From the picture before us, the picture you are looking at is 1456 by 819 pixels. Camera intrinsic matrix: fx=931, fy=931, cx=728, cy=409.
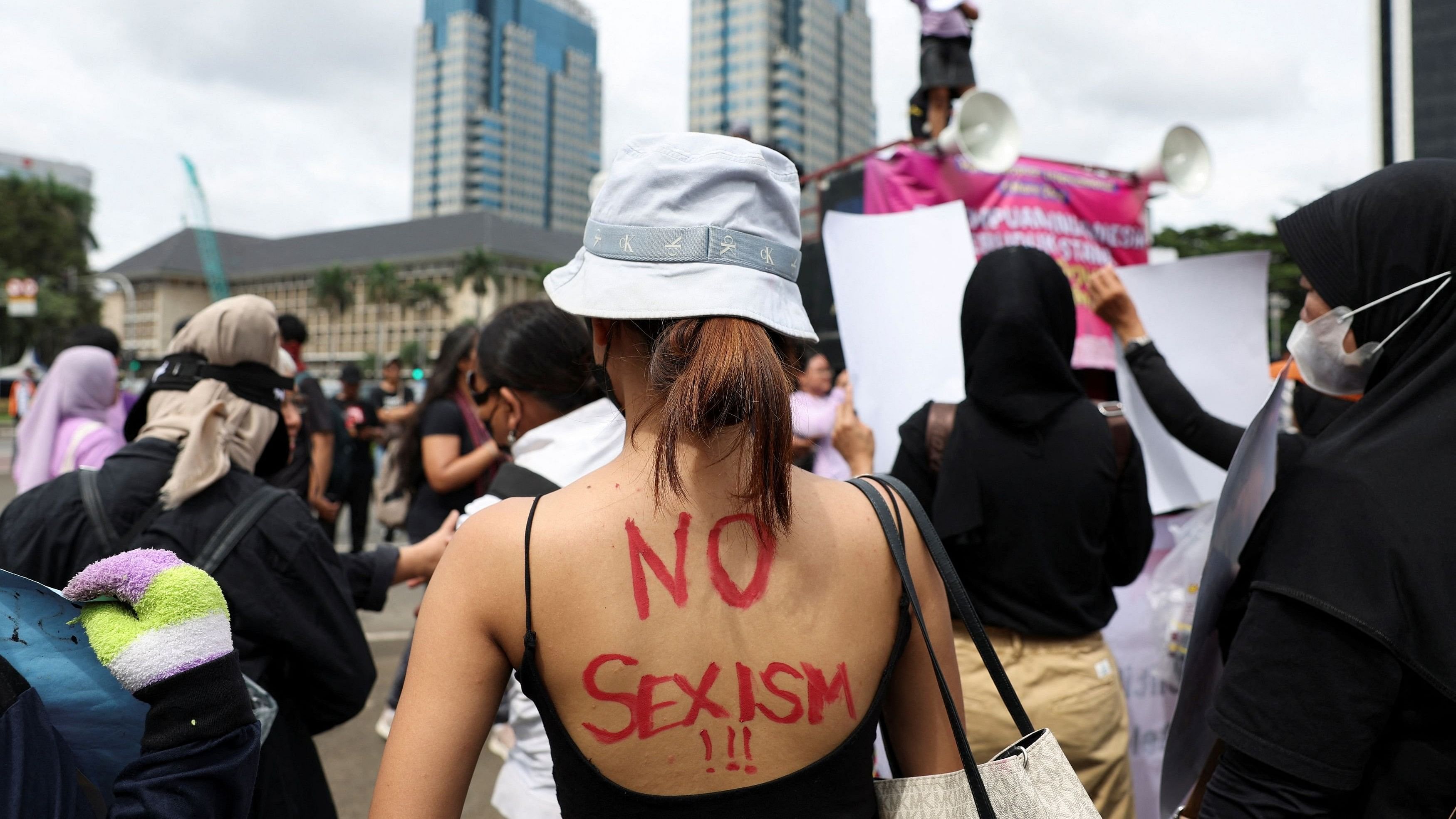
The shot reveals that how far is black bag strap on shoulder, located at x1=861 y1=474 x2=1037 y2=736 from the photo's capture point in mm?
1160

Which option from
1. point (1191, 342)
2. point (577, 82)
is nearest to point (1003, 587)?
point (1191, 342)

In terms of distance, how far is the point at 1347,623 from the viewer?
1.26 m

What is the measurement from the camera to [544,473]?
2107mm

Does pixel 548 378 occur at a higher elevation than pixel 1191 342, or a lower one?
lower

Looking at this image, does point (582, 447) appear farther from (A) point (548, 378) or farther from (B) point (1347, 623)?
(B) point (1347, 623)

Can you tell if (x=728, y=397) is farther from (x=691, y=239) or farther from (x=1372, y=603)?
(x=1372, y=603)

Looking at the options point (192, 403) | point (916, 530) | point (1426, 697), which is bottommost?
point (1426, 697)

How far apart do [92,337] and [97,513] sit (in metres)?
3.26

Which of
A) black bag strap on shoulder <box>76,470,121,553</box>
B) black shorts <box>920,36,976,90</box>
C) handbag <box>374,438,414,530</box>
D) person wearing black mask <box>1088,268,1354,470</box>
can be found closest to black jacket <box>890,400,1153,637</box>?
person wearing black mask <box>1088,268,1354,470</box>

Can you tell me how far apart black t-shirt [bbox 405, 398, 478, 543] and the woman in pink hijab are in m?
1.16

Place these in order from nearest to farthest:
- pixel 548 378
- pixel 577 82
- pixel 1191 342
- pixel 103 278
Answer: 1. pixel 548 378
2. pixel 1191 342
3. pixel 103 278
4. pixel 577 82

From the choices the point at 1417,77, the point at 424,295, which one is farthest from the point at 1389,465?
the point at 424,295

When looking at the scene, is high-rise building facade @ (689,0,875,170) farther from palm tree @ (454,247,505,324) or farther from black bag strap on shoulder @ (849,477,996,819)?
black bag strap on shoulder @ (849,477,996,819)

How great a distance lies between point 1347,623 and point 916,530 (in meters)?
0.60
